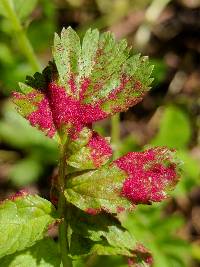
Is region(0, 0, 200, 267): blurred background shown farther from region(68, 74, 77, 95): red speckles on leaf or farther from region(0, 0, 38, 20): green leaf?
region(68, 74, 77, 95): red speckles on leaf

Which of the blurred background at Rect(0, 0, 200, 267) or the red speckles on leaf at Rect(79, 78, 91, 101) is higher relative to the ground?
the blurred background at Rect(0, 0, 200, 267)

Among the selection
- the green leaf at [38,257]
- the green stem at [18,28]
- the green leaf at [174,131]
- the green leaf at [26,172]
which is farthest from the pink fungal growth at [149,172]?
the green leaf at [26,172]

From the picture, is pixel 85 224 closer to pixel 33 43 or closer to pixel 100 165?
pixel 100 165

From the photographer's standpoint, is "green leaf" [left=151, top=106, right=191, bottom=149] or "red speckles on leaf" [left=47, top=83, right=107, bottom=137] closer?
"red speckles on leaf" [left=47, top=83, right=107, bottom=137]

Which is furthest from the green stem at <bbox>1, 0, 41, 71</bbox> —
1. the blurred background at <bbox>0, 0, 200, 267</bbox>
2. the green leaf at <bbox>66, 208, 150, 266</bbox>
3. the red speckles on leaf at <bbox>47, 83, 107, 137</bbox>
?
the green leaf at <bbox>66, 208, 150, 266</bbox>

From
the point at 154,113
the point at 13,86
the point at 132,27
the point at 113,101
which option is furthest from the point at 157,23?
the point at 113,101

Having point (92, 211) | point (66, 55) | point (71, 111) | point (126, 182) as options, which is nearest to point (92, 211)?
point (92, 211)
